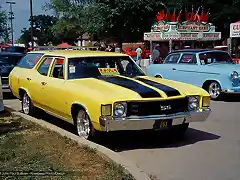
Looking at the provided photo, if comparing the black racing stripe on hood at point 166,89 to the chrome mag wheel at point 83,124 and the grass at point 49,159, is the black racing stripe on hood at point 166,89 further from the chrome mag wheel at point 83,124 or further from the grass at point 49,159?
the grass at point 49,159

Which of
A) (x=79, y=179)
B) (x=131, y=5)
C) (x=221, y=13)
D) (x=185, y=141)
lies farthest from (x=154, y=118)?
(x=131, y=5)

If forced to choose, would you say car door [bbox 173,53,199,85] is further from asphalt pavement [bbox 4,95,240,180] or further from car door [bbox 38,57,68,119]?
car door [bbox 38,57,68,119]

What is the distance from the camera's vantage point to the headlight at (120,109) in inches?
234

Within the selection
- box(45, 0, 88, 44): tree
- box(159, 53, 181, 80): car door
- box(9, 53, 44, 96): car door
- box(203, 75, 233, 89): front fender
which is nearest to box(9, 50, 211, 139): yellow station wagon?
box(9, 53, 44, 96): car door

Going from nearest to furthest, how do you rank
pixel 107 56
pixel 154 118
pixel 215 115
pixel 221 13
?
pixel 154 118, pixel 107 56, pixel 215 115, pixel 221 13

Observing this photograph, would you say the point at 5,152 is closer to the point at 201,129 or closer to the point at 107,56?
the point at 107,56

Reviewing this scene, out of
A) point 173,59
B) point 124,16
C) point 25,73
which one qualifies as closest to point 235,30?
point 173,59

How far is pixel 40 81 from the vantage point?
26.0ft

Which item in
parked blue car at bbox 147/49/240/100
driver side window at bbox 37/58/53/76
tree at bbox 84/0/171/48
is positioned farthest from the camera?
tree at bbox 84/0/171/48

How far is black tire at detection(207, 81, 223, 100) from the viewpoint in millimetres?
11484

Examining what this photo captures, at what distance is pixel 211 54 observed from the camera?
483 inches

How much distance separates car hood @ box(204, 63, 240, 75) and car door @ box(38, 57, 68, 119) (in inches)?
215

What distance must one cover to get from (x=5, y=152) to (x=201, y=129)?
393 centimetres

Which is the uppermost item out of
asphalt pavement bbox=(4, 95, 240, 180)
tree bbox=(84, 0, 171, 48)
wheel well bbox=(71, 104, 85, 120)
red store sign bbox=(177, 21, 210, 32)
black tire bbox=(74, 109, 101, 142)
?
tree bbox=(84, 0, 171, 48)
